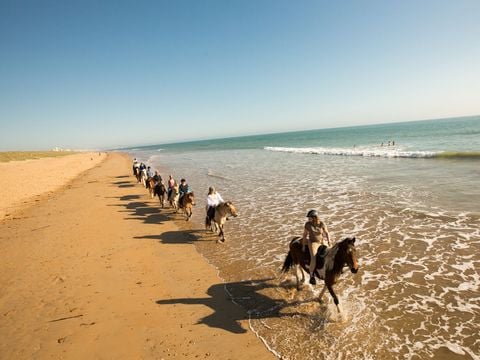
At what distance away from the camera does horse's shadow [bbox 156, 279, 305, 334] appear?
6.37m

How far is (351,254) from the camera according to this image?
5727 mm

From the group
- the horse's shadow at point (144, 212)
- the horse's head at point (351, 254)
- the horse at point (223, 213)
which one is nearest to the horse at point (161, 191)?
the horse's shadow at point (144, 212)

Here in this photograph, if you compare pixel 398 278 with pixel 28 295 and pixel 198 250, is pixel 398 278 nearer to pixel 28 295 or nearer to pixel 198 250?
pixel 198 250

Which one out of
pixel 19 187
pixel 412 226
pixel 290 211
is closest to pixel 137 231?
pixel 290 211

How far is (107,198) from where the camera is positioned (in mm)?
20594

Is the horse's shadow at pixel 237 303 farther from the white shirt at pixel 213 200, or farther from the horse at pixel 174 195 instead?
the horse at pixel 174 195

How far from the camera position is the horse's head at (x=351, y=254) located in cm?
566

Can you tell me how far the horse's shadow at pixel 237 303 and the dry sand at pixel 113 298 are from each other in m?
0.03

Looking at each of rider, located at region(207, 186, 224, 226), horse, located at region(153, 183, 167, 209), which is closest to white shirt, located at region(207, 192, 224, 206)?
rider, located at region(207, 186, 224, 226)

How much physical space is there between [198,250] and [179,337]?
4.83 meters

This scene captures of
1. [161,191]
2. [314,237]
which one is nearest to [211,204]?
[314,237]

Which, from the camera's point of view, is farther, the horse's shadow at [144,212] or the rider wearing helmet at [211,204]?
the horse's shadow at [144,212]

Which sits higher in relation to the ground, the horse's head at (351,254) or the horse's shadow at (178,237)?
the horse's head at (351,254)

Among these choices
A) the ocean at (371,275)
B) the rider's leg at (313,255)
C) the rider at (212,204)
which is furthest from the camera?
the rider at (212,204)
